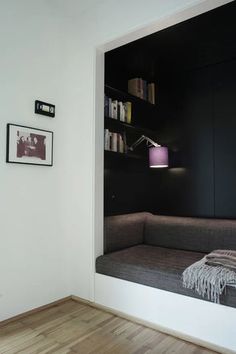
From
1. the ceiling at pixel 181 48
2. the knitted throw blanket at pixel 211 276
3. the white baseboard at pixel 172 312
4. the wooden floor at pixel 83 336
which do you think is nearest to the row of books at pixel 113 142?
the ceiling at pixel 181 48

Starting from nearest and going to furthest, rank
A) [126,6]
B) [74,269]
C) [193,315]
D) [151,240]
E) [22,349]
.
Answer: [22,349]
[193,315]
[126,6]
[74,269]
[151,240]

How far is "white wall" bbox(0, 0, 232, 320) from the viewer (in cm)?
223

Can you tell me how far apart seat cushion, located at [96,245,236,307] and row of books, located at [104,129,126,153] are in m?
1.08

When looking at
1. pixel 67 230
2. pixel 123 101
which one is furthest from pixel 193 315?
pixel 123 101

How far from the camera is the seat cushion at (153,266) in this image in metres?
2.06

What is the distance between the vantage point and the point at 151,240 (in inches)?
124

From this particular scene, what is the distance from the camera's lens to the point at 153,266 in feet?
7.45

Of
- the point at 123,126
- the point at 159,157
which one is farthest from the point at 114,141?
the point at 159,157

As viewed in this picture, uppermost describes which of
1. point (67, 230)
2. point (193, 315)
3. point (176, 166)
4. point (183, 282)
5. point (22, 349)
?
point (176, 166)

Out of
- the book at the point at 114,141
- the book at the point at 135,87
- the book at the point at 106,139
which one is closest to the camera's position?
the book at the point at 106,139

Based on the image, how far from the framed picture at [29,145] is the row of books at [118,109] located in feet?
2.22

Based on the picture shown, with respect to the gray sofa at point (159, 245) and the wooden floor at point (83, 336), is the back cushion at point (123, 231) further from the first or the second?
the wooden floor at point (83, 336)

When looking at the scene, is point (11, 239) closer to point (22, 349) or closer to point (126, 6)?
point (22, 349)

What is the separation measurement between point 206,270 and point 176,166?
5.20ft
